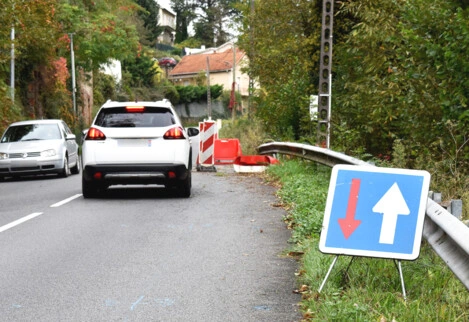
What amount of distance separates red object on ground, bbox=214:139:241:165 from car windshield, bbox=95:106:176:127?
1061 centimetres

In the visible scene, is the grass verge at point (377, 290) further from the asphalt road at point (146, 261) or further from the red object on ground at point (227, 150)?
the red object on ground at point (227, 150)

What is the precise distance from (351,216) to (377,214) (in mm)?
187

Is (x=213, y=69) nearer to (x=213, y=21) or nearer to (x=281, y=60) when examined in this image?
(x=213, y=21)

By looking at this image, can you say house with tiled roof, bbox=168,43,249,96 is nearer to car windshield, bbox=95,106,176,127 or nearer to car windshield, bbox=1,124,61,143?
car windshield, bbox=1,124,61,143

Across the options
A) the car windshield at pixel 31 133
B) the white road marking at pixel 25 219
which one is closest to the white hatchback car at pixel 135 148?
the white road marking at pixel 25 219

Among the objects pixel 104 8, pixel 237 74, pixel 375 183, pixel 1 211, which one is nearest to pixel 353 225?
pixel 375 183

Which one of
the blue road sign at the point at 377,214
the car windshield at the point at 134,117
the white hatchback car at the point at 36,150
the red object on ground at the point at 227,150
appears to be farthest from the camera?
the red object on ground at the point at 227,150

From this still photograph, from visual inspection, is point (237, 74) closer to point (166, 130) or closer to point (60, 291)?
point (166, 130)

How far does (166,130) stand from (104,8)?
41.4 meters

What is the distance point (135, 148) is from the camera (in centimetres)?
1431

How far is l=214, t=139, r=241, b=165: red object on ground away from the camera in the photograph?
25344 millimetres

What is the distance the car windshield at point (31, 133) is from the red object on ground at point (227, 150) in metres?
4.86

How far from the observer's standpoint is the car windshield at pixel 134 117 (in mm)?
14539

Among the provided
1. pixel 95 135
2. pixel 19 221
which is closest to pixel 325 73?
pixel 95 135
